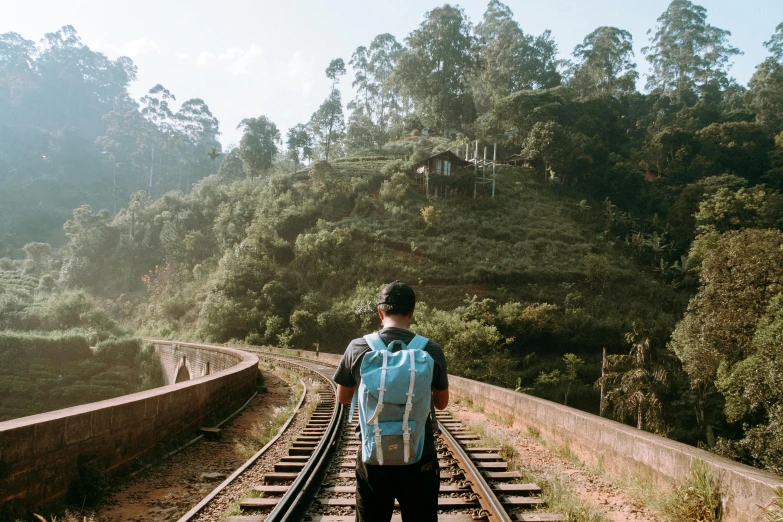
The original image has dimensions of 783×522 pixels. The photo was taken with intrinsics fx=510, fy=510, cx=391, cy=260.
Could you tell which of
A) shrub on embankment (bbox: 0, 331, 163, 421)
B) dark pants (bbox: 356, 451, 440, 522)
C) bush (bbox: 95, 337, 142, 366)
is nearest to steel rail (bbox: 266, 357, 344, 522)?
dark pants (bbox: 356, 451, 440, 522)

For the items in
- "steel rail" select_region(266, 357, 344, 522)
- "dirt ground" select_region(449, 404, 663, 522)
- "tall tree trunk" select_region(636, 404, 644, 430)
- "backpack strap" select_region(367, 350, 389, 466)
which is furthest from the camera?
"tall tree trunk" select_region(636, 404, 644, 430)

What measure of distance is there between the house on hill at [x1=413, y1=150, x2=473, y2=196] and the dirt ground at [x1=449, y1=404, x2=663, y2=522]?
40.0m

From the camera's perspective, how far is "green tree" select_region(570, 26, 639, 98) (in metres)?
67.8

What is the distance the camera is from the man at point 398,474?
7.43ft

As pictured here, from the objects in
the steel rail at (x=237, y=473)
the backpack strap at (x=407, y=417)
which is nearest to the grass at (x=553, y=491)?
the backpack strap at (x=407, y=417)

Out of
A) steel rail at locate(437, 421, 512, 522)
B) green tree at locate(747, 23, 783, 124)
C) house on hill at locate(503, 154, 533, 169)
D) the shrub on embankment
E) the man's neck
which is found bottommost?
the shrub on embankment

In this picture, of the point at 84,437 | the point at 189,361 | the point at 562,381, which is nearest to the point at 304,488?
the point at 84,437

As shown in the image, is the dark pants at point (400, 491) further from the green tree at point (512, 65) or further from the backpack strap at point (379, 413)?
the green tree at point (512, 65)

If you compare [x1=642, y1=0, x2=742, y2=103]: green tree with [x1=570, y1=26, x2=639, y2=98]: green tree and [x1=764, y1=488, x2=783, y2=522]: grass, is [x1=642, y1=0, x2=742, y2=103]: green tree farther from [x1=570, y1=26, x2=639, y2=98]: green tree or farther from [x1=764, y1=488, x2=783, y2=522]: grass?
[x1=764, y1=488, x2=783, y2=522]: grass

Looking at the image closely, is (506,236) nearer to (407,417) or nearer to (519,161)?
(519,161)

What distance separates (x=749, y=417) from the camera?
701 inches

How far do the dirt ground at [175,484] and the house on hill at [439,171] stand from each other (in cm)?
4012

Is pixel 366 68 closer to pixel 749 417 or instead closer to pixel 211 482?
pixel 749 417

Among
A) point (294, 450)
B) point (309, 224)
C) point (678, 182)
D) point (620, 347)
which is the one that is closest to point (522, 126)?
point (678, 182)
